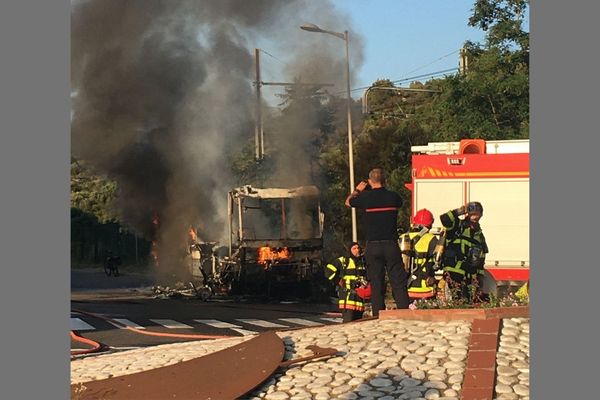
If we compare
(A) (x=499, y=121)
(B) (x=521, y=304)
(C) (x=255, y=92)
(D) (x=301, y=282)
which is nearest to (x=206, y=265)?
(D) (x=301, y=282)

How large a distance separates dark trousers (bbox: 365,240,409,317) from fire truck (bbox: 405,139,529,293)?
18.4ft

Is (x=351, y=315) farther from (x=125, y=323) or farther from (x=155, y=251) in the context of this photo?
(x=155, y=251)

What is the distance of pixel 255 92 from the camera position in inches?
1023

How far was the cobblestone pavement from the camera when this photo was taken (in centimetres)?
637

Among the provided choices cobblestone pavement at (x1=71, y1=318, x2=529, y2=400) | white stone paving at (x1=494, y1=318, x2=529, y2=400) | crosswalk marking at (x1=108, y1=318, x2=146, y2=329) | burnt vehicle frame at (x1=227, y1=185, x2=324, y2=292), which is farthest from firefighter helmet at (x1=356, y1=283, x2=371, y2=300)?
burnt vehicle frame at (x1=227, y1=185, x2=324, y2=292)

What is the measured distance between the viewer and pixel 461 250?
32.0 feet

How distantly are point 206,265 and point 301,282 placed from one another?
2.25m

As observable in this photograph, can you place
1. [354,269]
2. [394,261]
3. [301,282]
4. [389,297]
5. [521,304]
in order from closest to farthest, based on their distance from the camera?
1. [521,304]
2. [394,261]
3. [354,269]
4. [389,297]
5. [301,282]

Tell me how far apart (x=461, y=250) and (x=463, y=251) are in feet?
0.08

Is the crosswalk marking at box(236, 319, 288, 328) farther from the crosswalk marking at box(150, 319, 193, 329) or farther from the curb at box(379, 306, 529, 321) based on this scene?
the curb at box(379, 306, 529, 321)

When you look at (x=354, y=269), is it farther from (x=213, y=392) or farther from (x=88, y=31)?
(x=88, y=31)

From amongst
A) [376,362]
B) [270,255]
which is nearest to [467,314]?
[376,362]

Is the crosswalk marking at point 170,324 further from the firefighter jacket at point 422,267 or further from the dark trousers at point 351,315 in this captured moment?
the firefighter jacket at point 422,267

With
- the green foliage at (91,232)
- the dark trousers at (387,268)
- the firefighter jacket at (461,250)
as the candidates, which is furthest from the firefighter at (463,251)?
the green foliage at (91,232)
